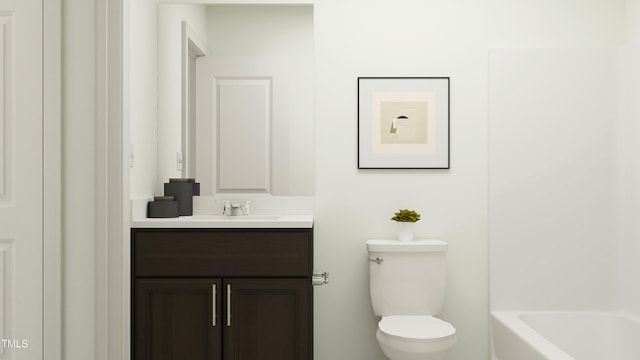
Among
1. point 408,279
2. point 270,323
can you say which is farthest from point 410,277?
point 270,323

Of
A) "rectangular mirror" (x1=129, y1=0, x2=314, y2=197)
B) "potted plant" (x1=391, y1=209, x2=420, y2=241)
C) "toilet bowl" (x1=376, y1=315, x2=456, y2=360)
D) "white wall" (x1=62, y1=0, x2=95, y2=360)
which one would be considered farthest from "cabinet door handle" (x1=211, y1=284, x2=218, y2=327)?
"potted plant" (x1=391, y1=209, x2=420, y2=241)

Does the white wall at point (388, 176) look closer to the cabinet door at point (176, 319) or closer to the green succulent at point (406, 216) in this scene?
the green succulent at point (406, 216)

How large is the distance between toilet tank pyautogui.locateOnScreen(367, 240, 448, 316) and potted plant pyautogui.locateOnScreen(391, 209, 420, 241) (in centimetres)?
7

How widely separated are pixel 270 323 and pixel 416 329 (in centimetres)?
66

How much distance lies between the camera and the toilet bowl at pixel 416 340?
2.18 meters

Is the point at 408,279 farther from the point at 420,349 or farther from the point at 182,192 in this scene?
the point at 182,192

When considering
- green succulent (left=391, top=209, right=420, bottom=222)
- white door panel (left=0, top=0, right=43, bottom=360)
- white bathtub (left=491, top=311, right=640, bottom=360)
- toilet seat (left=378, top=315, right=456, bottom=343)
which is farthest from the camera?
green succulent (left=391, top=209, right=420, bottom=222)

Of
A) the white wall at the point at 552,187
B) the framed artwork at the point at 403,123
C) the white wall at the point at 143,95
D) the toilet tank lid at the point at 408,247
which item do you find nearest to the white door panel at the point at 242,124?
the white wall at the point at 143,95

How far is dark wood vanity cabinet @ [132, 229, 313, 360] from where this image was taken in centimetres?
222

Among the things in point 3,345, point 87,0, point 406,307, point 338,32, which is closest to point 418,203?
point 406,307

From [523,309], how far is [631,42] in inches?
59.6

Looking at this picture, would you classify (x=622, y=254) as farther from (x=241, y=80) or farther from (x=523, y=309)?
(x=241, y=80)

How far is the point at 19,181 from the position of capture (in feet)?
Answer: 6.88

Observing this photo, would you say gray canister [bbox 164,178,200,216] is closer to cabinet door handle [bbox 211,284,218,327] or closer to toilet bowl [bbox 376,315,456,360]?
cabinet door handle [bbox 211,284,218,327]
